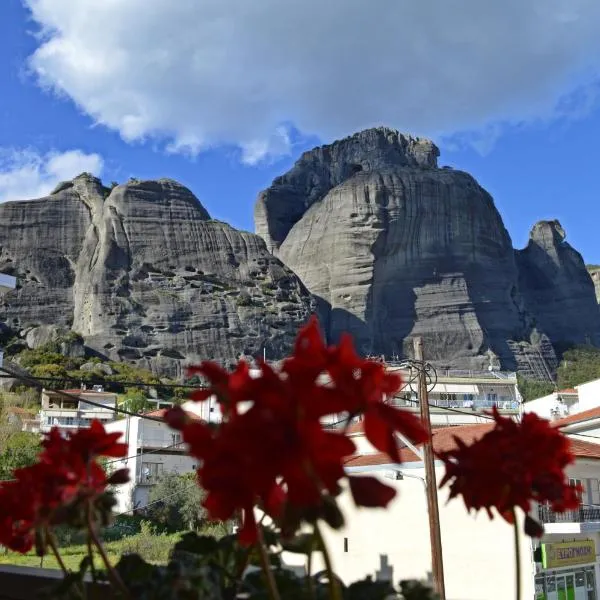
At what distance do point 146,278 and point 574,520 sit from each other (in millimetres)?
61023

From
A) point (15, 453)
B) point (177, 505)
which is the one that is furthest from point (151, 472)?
point (15, 453)

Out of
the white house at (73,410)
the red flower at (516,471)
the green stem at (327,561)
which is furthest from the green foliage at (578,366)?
the green stem at (327,561)

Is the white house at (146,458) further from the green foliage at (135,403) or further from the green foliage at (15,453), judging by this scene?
the green foliage at (135,403)

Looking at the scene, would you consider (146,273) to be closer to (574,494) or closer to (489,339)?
(489,339)

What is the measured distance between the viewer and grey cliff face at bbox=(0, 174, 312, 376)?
6812 centimetres

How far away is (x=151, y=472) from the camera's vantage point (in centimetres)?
3606

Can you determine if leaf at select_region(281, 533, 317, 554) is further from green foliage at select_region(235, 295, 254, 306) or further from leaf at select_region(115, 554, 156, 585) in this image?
green foliage at select_region(235, 295, 254, 306)

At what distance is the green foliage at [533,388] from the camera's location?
224 ft

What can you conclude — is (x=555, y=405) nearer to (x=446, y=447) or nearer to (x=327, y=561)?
(x=446, y=447)

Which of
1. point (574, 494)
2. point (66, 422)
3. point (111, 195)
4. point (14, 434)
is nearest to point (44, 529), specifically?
point (574, 494)

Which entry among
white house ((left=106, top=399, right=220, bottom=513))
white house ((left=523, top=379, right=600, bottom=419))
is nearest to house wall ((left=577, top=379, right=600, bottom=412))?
white house ((left=523, top=379, right=600, bottom=419))

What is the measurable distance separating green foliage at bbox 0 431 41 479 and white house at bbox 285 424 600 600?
15769 mm

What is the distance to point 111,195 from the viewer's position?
77.0 meters

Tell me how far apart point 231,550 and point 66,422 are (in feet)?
154
